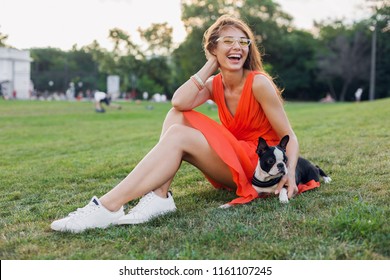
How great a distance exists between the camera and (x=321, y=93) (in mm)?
60062

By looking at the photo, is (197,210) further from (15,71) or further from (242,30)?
(15,71)

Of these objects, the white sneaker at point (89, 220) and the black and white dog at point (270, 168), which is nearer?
the white sneaker at point (89, 220)

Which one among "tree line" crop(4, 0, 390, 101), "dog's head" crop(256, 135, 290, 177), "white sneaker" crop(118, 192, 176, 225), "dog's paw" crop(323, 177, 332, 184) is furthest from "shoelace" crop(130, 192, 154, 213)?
"tree line" crop(4, 0, 390, 101)

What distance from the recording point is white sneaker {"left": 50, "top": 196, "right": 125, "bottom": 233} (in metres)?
3.36

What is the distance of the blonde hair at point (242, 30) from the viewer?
→ 4.00 m

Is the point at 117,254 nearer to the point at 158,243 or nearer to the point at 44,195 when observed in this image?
the point at 158,243

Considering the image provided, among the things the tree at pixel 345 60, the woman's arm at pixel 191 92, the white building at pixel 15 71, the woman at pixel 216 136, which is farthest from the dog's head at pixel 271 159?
the tree at pixel 345 60

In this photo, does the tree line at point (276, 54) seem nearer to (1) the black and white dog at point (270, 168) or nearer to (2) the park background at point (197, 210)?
(2) the park background at point (197, 210)

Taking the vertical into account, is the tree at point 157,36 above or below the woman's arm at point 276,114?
above

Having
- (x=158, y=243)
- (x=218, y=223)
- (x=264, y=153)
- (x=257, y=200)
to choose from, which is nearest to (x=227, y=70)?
(x=264, y=153)

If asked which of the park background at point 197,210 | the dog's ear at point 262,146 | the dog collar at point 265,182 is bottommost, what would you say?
the park background at point 197,210

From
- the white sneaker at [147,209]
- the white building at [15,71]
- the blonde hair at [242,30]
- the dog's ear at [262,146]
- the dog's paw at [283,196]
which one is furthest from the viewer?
the white building at [15,71]

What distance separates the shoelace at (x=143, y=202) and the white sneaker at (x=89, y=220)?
0.51ft
